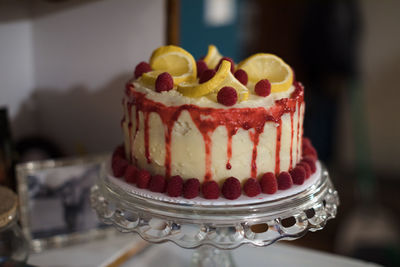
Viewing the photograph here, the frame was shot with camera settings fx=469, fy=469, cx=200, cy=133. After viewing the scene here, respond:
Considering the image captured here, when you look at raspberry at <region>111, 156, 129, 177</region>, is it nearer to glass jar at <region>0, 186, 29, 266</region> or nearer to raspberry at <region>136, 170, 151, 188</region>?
raspberry at <region>136, 170, 151, 188</region>

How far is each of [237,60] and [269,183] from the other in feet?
4.55

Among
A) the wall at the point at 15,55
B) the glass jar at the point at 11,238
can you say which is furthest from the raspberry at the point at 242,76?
the wall at the point at 15,55

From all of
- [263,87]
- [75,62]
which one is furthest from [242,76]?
[75,62]

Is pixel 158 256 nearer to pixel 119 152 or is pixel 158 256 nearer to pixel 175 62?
pixel 119 152

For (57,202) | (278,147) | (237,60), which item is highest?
(278,147)

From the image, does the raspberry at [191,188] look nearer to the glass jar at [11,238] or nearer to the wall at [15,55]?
the glass jar at [11,238]

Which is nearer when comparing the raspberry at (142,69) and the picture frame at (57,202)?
the raspberry at (142,69)

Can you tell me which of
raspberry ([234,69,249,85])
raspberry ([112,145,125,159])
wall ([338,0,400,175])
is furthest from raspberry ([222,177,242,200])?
wall ([338,0,400,175])

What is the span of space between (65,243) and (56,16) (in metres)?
0.75

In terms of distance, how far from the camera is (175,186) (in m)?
0.97

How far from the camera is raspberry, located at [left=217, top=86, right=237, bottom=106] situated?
943 millimetres

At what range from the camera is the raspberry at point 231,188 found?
0.96 meters

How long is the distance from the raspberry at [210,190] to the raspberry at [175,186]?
2.0 inches

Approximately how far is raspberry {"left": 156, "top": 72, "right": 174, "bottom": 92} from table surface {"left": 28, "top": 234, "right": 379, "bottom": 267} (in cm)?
60
